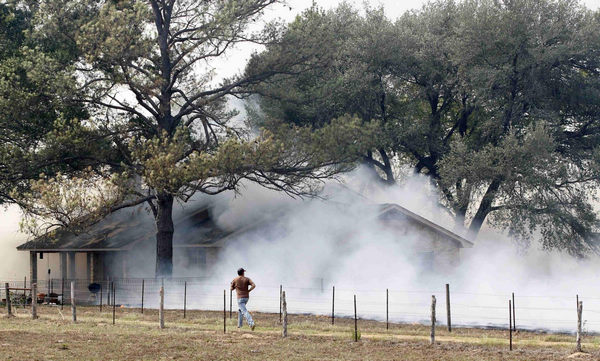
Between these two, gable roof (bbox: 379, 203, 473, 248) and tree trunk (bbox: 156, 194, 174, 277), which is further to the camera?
gable roof (bbox: 379, 203, 473, 248)

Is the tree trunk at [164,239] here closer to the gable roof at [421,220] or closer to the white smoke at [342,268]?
the white smoke at [342,268]

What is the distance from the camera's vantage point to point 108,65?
43562 mm

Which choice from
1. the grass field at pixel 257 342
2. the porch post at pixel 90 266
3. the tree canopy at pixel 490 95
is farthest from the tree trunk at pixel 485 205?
the porch post at pixel 90 266

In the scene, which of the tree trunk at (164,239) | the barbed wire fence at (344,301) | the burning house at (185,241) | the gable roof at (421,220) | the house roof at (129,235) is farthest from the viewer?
the house roof at (129,235)

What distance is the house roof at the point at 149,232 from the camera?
47.5 metres

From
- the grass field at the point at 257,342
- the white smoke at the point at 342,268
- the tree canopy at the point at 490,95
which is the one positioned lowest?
the grass field at the point at 257,342

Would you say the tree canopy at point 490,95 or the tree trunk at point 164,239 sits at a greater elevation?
the tree canopy at point 490,95

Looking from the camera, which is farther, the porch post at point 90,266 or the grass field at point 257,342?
the porch post at point 90,266

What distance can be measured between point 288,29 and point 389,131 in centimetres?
1243

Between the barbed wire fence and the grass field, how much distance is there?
16.4ft

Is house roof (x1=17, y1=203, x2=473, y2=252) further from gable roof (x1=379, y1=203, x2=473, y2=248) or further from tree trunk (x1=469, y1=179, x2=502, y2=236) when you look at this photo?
tree trunk (x1=469, y1=179, x2=502, y2=236)

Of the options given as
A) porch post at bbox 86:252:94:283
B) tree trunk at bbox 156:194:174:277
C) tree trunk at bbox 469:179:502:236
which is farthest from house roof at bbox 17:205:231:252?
tree trunk at bbox 469:179:502:236

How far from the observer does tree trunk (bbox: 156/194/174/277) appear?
46.6 meters

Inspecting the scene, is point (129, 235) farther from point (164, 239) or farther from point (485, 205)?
point (485, 205)
